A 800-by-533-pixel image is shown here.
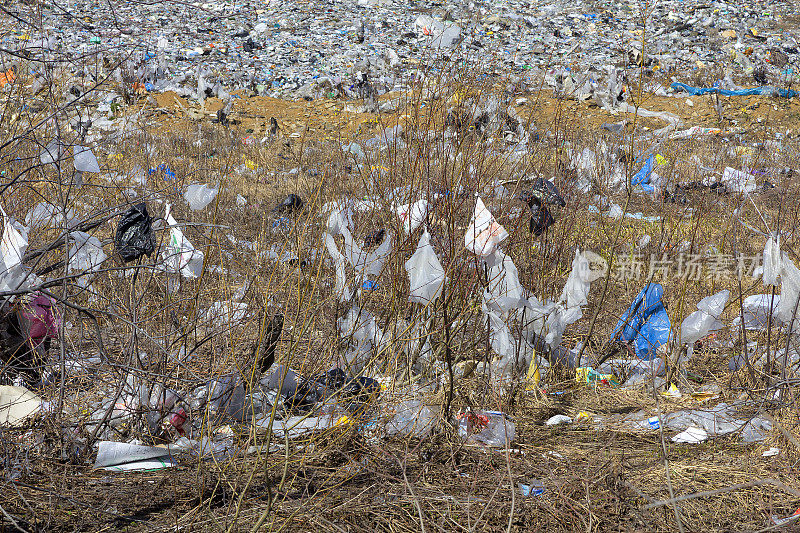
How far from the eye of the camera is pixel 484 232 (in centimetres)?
240

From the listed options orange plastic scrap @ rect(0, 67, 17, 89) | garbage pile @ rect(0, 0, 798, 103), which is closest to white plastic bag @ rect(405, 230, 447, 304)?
orange plastic scrap @ rect(0, 67, 17, 89)

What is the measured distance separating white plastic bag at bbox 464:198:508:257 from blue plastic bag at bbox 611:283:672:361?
76cm

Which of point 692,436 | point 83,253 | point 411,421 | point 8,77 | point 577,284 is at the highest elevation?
point 8,77

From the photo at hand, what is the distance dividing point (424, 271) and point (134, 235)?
0.96 meters

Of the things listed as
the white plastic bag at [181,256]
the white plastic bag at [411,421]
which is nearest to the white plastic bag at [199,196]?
the white plastic bag at [181,256]

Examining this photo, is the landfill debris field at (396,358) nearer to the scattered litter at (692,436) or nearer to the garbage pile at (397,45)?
the scattered litter at (692,436)

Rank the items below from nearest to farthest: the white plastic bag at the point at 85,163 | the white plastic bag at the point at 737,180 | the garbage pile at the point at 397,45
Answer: the white plastic bag at the point at 85,163 < the white plastic bag at the point at 737,180 < the garbage pile at the point at 397,45

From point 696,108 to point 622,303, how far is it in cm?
652

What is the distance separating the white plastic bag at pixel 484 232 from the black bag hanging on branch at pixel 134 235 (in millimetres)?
1100

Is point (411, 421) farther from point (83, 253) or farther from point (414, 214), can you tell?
point (83, 253)

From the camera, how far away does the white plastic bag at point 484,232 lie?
Answer: 2.38 meters

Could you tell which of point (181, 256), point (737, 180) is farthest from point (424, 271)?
point (737, 180)

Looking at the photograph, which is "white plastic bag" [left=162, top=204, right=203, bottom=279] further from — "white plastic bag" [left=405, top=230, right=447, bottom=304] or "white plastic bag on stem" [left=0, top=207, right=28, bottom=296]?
"white plastic bag" [left=405, top=230, right=447, bottom=304]

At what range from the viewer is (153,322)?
237 centimetres
